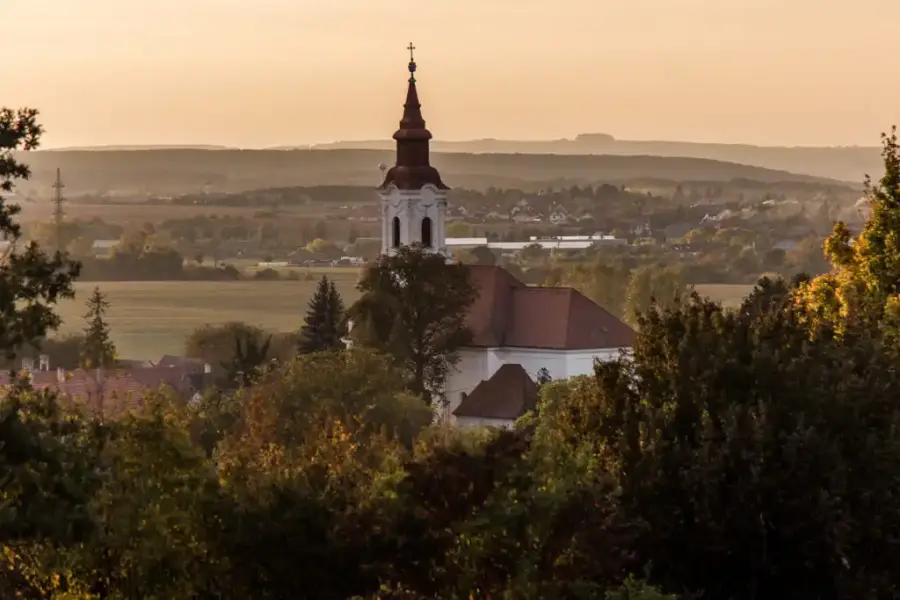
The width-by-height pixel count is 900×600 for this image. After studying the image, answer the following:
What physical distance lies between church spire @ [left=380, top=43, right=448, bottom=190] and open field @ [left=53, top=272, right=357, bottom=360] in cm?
4209

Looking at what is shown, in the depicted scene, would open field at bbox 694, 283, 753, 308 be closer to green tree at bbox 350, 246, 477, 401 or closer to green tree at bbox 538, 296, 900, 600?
green tree at bbox 350, 246, 477, 401

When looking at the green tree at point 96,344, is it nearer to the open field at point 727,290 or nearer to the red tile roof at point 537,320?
the red tile roof at point 537,320

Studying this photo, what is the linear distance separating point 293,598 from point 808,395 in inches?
306

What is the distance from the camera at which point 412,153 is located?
81.2 meters

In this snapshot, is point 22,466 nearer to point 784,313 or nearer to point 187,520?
point 187,520

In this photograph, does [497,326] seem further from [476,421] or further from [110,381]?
[110,381]

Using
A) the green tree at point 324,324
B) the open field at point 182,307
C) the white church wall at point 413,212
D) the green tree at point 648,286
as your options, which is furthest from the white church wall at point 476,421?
the open field at point 182,307

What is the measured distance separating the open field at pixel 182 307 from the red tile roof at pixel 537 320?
45.7 m

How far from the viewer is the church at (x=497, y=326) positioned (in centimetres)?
7469

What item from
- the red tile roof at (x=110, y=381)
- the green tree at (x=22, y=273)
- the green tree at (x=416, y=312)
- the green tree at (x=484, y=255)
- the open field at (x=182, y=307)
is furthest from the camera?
the green tree at (x=484, y=255)

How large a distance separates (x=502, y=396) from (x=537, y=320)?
13.5 ft

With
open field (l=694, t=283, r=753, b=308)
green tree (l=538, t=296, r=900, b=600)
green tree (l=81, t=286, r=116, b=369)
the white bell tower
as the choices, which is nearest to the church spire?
the white bell tower

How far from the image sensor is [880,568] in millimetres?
25984

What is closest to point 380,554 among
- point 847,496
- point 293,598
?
point 293,598
